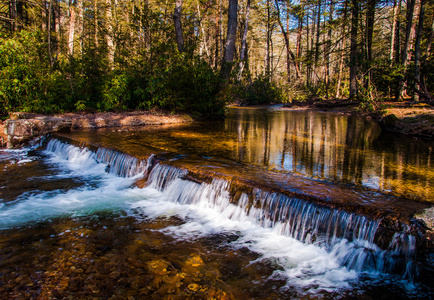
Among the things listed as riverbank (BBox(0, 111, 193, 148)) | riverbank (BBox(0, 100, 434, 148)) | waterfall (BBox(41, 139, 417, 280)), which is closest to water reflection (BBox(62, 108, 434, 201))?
riverbank (BBox(0, 100, 434, 148))

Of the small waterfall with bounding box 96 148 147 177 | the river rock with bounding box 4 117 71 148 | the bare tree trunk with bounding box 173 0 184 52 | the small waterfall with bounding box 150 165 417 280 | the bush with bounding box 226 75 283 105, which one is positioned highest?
the bare tree trunk with bounding box 173 0 184 52

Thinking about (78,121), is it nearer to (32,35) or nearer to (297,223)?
(32,35)

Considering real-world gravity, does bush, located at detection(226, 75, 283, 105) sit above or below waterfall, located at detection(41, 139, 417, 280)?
above

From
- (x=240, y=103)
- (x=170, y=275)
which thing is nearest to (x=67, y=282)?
(x=170, y=275)

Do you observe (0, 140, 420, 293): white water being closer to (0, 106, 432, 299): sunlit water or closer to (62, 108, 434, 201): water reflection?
(0, 106, 432, 299): sunlit water

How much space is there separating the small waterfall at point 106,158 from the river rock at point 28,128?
1.24 metres

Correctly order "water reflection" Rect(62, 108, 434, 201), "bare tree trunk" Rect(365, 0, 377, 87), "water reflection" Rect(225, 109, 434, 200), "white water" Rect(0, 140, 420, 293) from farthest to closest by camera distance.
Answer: "bare tree trunk" Rect(365, 0, 377, 87), "water reflection" Rect(62, 108, 434, 201), "water reflection" Rect(225, 109, 434, 200), "white water" Rect(0, 140, 420, 293)

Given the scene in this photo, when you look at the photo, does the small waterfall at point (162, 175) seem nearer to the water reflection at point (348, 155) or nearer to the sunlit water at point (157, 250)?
the sunlit water at point (157, 250)

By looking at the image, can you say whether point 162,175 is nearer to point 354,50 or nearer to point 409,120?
point 409,120

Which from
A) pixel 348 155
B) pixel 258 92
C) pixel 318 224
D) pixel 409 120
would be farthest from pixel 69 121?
pixel 258 92

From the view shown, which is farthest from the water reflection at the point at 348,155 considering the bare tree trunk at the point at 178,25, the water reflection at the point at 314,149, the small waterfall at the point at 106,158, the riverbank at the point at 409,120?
the bare tree trunk at the point at 178,25

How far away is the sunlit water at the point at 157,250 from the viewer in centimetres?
324

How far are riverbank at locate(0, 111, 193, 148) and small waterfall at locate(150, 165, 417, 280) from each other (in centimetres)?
807

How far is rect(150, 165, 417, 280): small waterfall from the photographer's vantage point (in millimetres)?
3574
